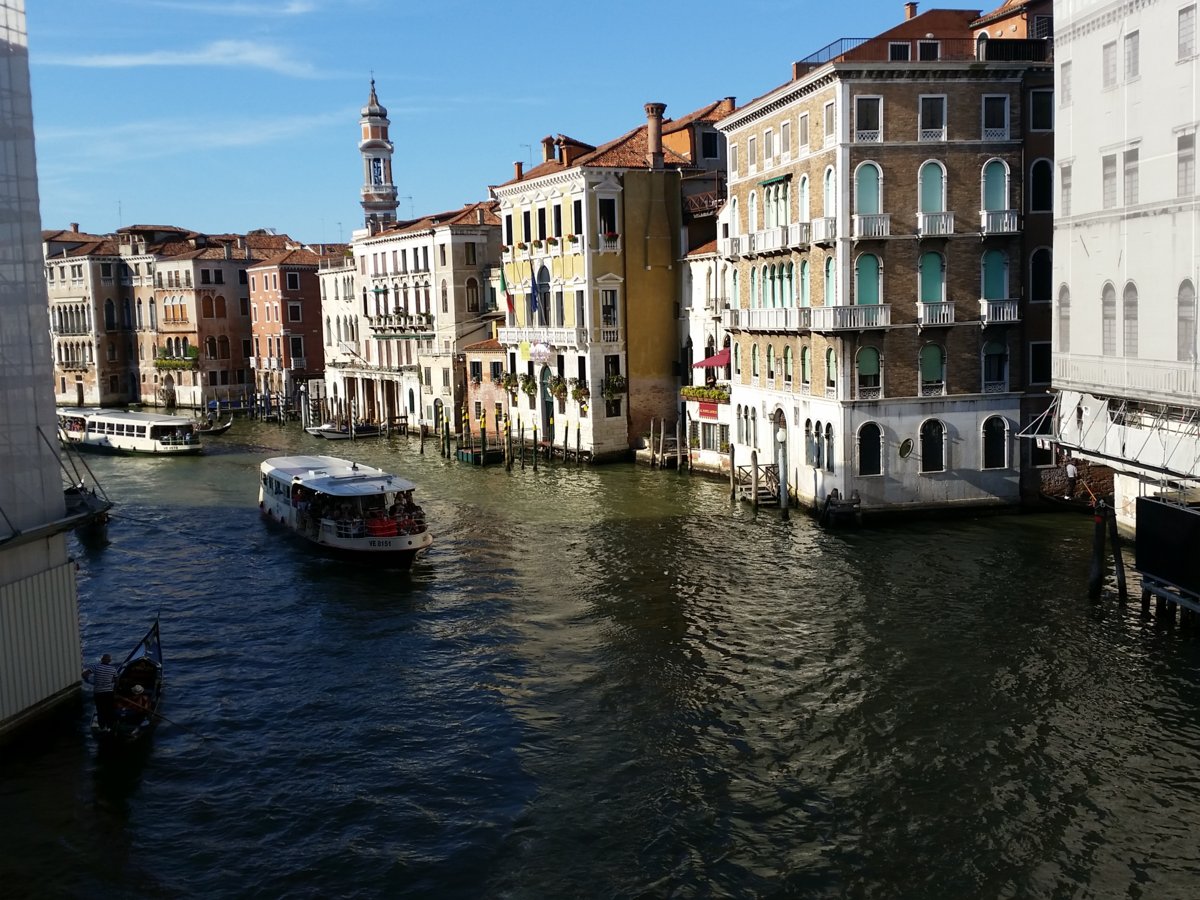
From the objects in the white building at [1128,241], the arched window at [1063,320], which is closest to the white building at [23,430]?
the white building at [1128,241]

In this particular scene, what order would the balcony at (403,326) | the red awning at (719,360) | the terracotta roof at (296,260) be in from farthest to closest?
the terracotta roof at (296,260)
the balcony at (403,326)
the red awning at (719,360)

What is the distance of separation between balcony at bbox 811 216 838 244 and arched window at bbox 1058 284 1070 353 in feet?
19.7

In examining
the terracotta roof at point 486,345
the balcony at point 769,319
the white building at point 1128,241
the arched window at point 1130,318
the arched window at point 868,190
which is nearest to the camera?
the white building at point 1128,241

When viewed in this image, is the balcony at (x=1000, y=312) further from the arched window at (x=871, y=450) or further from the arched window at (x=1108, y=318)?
the arched window at (x=1108, y=318)

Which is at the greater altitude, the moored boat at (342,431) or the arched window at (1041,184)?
the arched window at (1041,184)

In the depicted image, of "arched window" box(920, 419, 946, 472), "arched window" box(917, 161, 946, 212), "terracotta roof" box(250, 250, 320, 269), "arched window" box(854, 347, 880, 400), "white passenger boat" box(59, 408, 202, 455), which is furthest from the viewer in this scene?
"terracotta roof" box(250, 250, 320, 269)

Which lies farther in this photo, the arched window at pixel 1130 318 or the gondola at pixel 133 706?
the arched window at pixel 1130 318

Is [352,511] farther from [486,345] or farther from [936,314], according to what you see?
[486,345]

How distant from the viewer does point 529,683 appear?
20.3 meters

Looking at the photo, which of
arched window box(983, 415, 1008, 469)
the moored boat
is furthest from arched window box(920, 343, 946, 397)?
the moored boat

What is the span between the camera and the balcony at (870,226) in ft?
100

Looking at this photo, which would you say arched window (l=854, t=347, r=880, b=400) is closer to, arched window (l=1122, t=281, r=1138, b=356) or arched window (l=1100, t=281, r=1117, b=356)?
arched window (l=1100, t=281, r=1117, b=356)

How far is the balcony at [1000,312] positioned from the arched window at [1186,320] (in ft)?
29.1

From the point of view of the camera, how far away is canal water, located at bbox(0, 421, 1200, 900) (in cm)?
1410
